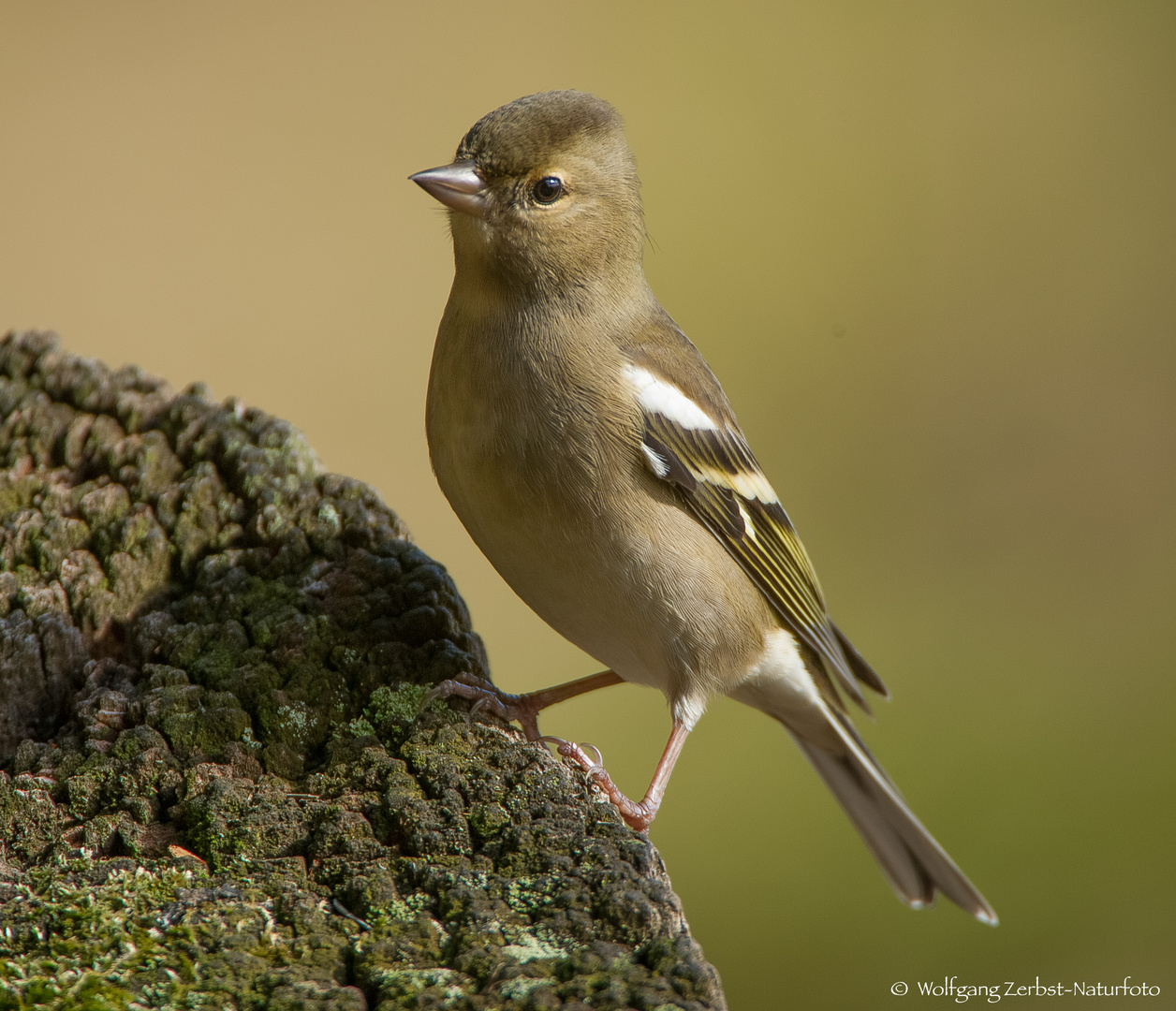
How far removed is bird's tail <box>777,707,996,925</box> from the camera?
153 inches

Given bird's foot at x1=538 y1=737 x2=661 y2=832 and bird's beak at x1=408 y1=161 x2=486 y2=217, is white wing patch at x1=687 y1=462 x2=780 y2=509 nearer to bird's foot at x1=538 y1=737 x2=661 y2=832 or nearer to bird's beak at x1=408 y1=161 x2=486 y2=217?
bird's foot at x1=538 y1=737 x2=661 y2=832

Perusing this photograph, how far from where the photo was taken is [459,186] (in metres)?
3.02

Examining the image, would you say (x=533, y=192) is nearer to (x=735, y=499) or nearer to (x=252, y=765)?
(x=735, y=499)

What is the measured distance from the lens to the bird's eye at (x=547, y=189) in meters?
3.10

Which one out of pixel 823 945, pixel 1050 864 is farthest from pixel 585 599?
pixel 1050 864

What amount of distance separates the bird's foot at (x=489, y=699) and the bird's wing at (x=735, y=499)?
0.80 m

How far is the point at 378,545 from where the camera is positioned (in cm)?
310

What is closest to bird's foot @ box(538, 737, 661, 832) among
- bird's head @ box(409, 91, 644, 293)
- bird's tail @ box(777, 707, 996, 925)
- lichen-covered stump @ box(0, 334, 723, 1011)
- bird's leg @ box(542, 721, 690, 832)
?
bird's leg @ box(542, 721, 690, 832)

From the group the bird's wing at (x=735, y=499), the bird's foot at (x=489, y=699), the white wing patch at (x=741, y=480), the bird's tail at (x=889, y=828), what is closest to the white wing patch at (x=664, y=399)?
the bird's wing at (x=735, y=499)

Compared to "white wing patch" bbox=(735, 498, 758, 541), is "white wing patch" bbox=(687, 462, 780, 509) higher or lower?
higher

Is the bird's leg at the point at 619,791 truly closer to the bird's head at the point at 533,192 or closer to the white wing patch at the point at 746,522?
the white wing patch at the point at 746,522

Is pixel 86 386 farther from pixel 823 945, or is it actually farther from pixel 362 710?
pixel 823 945

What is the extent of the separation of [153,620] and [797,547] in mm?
2226

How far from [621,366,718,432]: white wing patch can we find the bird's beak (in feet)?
2.25
